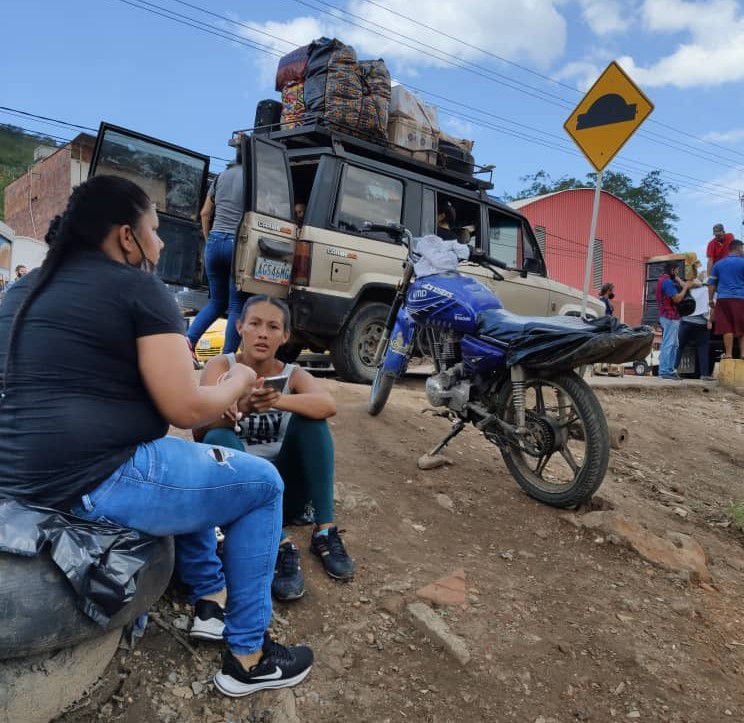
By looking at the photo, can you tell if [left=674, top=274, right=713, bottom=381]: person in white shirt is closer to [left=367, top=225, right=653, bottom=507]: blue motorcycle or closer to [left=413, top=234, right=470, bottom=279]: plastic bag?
[left=367, top=225, right=653, bottom=507]: blue motorcycle

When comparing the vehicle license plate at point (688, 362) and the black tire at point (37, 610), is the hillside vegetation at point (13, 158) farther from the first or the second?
the black tire at point (37, 610)

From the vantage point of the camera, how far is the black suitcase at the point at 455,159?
6.48m

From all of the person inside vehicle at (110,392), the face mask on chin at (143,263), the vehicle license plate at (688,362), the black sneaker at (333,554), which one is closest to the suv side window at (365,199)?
the black sneaker at (333,554)

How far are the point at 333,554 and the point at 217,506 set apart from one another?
897 millimetres

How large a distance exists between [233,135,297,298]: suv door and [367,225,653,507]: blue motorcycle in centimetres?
147

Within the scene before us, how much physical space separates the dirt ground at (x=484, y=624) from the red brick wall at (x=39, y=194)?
78.0 ft

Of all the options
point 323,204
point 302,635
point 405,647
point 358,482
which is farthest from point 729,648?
point 323,204

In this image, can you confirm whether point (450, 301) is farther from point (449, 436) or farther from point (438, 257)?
point (449, 436)

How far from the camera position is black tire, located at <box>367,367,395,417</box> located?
13.7 feet

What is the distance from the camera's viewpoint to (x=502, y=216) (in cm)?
682

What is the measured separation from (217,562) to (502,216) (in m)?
5.57

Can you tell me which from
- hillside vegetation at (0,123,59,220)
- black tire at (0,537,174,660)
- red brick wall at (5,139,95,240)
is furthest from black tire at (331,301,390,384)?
hillside vegetation at (0,123,59,220)

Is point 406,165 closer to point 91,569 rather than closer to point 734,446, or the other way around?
point 734,446

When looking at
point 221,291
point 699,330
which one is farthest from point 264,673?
point 699,330
